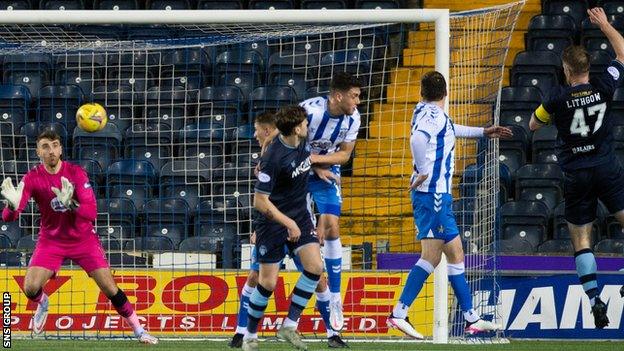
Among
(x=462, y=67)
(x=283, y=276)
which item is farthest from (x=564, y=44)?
(x=283, y=276)

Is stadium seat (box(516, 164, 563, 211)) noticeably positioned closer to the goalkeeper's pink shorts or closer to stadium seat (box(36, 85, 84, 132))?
stadium seat (box(36, 85, 84, 132))

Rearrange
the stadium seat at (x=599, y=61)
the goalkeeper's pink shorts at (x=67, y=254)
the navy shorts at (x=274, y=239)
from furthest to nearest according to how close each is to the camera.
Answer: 1. the stadium seat at (x=599, y=61)
2. the goalkeeper's pink shorts at (x=67, y=254)
3. the navy shorts at (x=274, y=239)

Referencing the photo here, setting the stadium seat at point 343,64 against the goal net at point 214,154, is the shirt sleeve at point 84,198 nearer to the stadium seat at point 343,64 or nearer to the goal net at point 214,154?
the goal net at point 214,154

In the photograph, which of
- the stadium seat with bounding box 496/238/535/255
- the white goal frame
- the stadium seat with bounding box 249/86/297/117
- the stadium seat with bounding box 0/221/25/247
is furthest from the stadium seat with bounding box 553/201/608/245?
the stadium seat with bounding box 0/221/25/247

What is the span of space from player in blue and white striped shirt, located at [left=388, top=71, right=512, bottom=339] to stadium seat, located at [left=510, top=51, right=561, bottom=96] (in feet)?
23.3

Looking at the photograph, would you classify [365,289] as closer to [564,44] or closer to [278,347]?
[278,347]

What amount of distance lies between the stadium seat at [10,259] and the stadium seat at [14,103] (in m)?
1.81

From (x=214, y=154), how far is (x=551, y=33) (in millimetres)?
6010

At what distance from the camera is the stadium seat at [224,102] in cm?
1719

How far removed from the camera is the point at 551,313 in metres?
15.4

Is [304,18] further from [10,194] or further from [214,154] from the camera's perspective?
[10,194]

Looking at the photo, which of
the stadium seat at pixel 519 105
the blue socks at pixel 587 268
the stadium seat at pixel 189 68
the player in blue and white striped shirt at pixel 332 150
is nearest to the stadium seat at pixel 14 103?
the stadium seat at pixel 189 68

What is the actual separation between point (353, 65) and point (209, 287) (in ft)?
11.6

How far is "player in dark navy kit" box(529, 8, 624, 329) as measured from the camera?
12.6m
